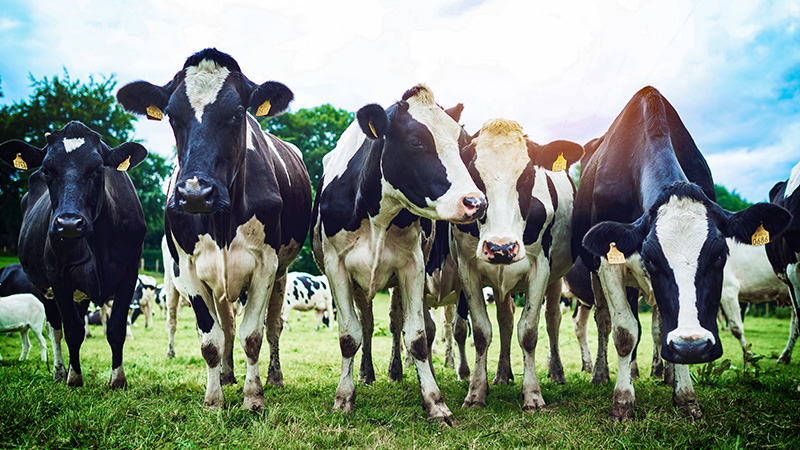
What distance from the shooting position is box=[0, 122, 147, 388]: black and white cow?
211 inches

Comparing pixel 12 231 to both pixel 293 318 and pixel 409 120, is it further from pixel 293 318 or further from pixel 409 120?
pixel 409 120

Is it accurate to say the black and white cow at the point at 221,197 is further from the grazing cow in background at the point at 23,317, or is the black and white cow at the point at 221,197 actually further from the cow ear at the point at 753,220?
the grazing cow in background at the point at 23,317

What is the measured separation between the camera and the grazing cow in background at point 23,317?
358 inches

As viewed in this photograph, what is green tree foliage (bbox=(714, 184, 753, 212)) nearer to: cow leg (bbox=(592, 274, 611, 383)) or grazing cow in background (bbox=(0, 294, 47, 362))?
cow leg (bbox=(592, 274, 611, 383))

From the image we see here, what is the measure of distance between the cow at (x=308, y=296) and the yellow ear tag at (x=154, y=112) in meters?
13.1

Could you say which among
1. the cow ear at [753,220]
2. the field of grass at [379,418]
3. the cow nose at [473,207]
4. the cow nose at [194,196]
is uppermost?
the cow nose at [194,196]

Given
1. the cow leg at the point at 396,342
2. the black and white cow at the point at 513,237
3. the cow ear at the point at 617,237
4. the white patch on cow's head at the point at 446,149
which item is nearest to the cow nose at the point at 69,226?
the white patch on cow's head at the point at 446,149

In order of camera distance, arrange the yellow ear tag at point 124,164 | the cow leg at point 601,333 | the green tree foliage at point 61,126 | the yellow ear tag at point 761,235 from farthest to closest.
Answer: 1. the green tree foliage at point 61,126
2. the cow leg at point 601,333
3. the yellow ear tag at point 124,164
4. the yellow ear tag at point 761,235

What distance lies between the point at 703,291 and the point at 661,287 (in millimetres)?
276

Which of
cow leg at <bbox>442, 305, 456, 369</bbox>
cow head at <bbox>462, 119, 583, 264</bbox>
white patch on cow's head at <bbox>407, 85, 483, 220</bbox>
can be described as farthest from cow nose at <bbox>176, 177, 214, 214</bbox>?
cow leg at <bbox>442, 305, 456, 369</bbox>

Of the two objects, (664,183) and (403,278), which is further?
(403,278)

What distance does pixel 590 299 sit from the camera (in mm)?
8211

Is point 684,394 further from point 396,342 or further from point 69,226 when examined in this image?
point 69,226

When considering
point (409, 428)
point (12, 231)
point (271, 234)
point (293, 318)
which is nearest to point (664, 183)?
point (409, 428)
